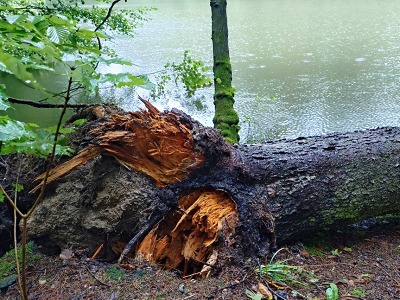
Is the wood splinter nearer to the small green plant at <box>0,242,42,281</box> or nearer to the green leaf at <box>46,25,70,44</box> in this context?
the small green plant at <box>0,242,42,281</box>

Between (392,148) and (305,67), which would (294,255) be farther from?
(305,67)

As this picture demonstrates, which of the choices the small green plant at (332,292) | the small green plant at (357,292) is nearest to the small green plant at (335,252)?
the small green plant at (357,292)

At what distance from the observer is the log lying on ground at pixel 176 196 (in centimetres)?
246

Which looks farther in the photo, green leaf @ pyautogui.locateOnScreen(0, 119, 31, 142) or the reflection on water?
the reflection on water

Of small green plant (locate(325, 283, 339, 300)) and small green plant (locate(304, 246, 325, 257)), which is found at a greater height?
small green plant (locate(325, 283, 339, 300))

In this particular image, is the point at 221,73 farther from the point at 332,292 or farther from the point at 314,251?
the point at 332,292

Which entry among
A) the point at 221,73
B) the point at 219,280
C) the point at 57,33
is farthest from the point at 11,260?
the point at 221,73

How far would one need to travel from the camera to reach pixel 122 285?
6.88ft

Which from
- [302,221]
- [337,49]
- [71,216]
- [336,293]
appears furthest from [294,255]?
[337,49]

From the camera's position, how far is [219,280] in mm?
2164

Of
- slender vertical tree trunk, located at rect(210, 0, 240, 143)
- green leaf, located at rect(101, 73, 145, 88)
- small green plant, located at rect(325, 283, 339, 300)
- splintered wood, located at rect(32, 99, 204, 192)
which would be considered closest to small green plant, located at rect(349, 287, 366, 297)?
small green plant, located at rect(325, 283, 339, 300)

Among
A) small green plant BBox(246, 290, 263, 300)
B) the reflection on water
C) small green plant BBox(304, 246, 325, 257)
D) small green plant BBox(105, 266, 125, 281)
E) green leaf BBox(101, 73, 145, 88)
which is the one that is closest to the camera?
green leaf BBox(101, 73, 145, 88)

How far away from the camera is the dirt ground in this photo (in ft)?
6.75

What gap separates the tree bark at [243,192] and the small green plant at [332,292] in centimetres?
45
